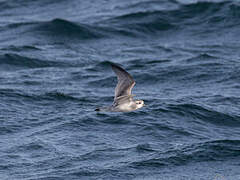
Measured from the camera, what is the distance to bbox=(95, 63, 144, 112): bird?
15164 millimetres

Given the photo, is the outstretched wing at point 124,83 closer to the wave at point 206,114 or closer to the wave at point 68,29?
the wave at point 206,114

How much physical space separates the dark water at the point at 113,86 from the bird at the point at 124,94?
1.97 meters

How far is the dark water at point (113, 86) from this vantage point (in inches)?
666

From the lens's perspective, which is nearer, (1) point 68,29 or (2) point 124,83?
(2) point 124,83

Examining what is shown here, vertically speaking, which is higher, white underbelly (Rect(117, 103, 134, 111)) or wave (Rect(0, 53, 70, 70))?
white underbelly (Rect(117, 103, 134, 111))

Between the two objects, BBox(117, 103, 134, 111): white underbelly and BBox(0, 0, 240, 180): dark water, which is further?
BBox(0, 0, 240, 180): dark water

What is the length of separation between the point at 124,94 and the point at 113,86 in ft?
23.7

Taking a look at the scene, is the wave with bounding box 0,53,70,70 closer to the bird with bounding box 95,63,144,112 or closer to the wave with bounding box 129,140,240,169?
the wave with bounding box 129,140,240,169

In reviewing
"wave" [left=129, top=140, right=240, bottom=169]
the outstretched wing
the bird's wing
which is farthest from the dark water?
the outstretched wing

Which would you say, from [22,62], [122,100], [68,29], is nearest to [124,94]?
[122,100]

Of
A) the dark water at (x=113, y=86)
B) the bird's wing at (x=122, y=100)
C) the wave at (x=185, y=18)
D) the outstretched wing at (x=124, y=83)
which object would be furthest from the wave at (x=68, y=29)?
the bird's wing at (x=122, y=100)

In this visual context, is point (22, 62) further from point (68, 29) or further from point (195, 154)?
point (195, 154)

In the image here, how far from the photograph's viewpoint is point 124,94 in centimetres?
1529

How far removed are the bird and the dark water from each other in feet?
6.46
